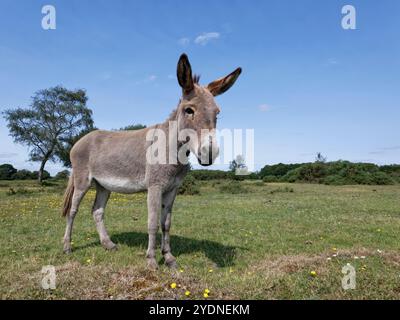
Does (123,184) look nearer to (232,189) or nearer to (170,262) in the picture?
(170,262)

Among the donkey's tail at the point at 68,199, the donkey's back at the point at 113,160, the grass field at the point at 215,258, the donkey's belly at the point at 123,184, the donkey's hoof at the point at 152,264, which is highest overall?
the donkey's back at the point at 113,160

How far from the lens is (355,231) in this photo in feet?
38.2

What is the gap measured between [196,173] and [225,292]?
4533 cm

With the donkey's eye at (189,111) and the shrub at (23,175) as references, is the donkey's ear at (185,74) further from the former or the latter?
the shrub at (23,175)

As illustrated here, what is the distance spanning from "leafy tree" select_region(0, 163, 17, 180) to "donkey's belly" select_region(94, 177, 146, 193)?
58724mm

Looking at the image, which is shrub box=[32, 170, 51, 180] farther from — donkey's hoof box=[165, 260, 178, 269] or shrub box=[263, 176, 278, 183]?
donkey's hoof box=[165, 260, 178, 269]

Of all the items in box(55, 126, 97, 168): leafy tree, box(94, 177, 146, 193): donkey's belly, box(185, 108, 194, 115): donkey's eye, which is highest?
box(55, 126, 97, 168): leafy tree

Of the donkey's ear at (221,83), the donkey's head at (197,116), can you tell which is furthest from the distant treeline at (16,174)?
the donkey's head at (197,116)

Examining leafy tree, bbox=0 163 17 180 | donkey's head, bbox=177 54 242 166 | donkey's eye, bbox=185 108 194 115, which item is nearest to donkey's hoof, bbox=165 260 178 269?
donkey's head, bbox=177 54 242 166

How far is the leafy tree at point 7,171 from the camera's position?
190 ft

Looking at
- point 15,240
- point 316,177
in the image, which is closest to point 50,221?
point 15,240

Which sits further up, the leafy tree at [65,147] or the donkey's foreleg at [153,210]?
the leafy tree at [65,147]

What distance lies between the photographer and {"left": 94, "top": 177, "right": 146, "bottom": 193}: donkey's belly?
7344 millimetres
